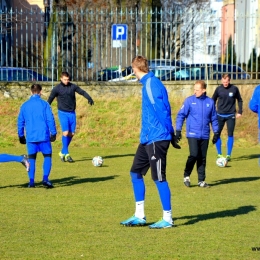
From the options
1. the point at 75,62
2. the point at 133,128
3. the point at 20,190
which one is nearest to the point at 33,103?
the point at 20,190

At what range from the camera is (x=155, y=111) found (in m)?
8.31

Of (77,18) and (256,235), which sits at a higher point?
(77,18)

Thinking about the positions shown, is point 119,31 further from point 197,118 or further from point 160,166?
point 160,166

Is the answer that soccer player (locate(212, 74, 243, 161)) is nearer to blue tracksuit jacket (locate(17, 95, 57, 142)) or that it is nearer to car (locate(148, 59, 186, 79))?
blue tracksuit jacket (locate(17, 95, 57, 142))

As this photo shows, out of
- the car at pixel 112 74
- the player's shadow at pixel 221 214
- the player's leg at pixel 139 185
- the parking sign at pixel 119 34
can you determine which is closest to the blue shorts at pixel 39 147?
the player's shadow at pixel 221 214

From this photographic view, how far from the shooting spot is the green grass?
289 inches

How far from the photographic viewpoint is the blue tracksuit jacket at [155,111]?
829 centimetres

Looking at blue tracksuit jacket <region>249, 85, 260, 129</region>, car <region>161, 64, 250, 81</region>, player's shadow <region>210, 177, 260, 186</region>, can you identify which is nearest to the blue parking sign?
car <region>161, 64, 250, 81</region>

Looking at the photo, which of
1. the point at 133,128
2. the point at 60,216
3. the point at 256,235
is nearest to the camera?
the point at 256,235

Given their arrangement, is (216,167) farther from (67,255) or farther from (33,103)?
(67,255)

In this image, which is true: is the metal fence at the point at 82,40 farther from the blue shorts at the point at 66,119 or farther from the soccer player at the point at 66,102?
the blue shorts at the point at 66,119

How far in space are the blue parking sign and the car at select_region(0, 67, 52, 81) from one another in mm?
2842

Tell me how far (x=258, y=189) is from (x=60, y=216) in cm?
430

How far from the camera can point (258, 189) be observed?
12352 mm
